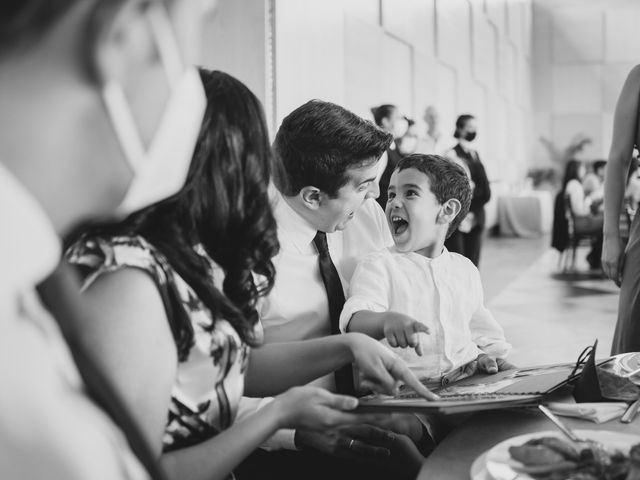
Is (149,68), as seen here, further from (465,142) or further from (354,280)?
(465,142)

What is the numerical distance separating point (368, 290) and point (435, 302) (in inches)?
7.9

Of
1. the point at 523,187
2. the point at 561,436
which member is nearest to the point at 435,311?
the point at 561,436

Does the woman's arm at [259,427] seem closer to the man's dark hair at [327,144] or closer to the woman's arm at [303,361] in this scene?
the woman's arm at [303,361]

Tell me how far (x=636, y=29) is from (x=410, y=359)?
1603cm

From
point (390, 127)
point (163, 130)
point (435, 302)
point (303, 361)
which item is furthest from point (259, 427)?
point (390, 127)

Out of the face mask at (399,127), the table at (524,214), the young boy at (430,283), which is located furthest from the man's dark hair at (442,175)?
the table at (524,214)

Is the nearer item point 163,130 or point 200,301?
point 163,130

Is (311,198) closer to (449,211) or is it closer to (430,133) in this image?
(449,211)

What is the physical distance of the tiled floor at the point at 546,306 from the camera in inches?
185

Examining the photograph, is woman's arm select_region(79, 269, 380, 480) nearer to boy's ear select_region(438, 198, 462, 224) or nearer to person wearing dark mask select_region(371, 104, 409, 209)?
boy's ear select_region(438, 198, 462, 224)

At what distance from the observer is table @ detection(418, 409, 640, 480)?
3.00ft

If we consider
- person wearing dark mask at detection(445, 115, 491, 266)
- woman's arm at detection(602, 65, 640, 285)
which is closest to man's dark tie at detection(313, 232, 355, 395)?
woman's arm at detection(602, 65, 640, 285)

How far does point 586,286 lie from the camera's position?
7.36 metres

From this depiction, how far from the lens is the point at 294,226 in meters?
1.72
